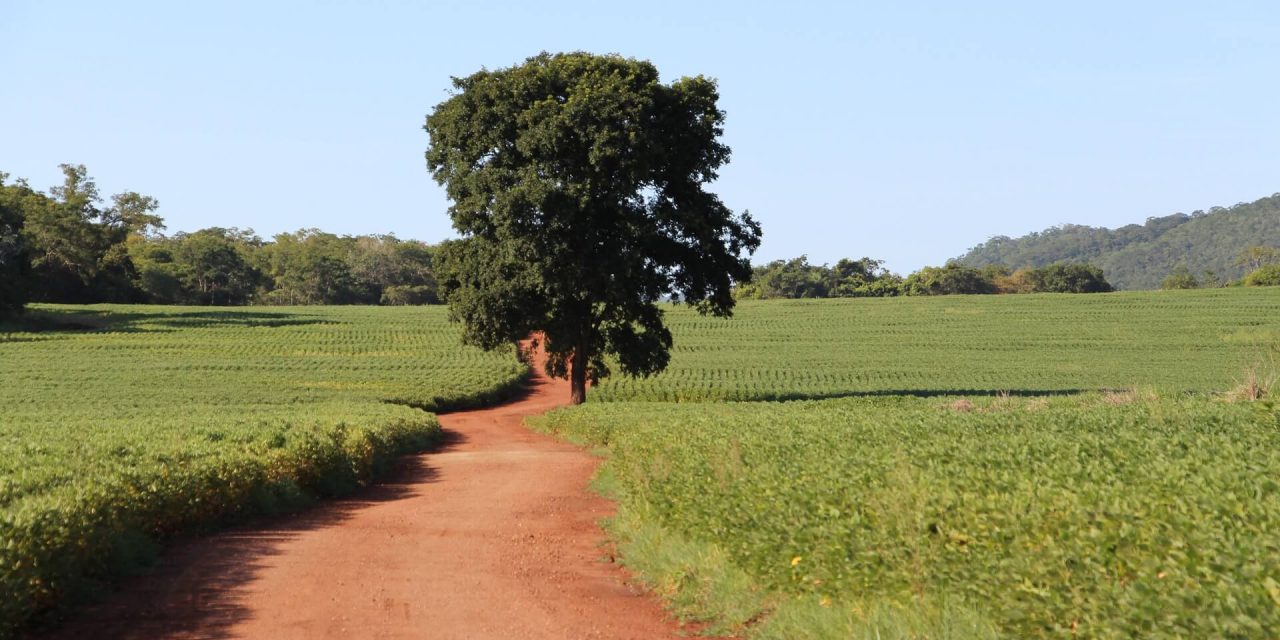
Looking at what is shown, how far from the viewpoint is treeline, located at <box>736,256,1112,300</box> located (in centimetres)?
14462

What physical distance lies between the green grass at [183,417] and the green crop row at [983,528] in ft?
18.1

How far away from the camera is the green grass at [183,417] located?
1107 centimetres

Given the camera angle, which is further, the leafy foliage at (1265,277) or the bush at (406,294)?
the bush at (406,294)

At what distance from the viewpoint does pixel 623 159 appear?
3581 cm

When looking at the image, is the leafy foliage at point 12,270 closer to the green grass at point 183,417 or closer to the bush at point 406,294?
the green grass at point 183,417

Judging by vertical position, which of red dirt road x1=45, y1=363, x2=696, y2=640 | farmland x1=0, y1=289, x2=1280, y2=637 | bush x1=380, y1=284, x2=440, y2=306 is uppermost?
bush x1=380, y1=284, x2=440, y2=306

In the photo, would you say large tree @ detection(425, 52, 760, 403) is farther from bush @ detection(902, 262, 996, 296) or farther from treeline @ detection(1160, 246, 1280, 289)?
bush @ detection(902, 262, 996, 296)

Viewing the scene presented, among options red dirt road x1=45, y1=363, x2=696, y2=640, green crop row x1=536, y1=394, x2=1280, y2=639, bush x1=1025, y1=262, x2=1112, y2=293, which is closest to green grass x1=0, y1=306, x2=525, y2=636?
red dirt road x1=45, y1=363, x2=696, y2=640

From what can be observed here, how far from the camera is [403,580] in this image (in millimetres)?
11438

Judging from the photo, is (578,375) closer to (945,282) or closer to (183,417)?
(183,417)

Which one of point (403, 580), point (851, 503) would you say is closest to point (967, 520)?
point (851, 503)

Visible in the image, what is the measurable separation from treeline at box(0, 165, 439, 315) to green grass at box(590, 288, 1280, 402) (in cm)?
2589

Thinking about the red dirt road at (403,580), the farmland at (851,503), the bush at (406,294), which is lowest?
the red dirt road at (403,580)

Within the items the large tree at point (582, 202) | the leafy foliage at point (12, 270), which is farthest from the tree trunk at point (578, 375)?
the leafy foliage at point (12, 270)
